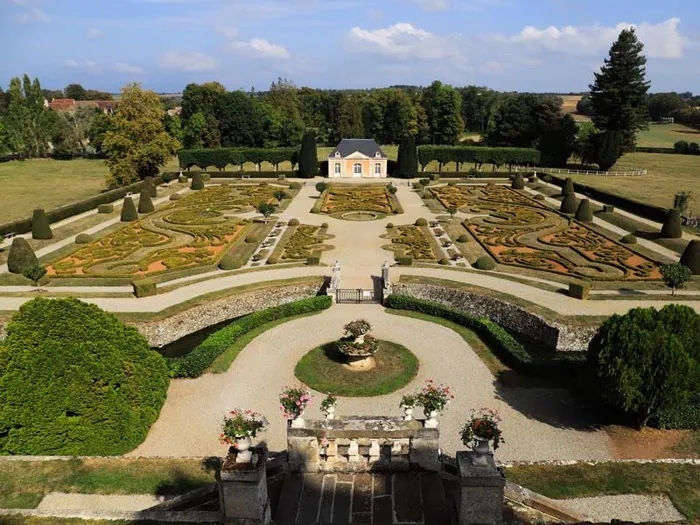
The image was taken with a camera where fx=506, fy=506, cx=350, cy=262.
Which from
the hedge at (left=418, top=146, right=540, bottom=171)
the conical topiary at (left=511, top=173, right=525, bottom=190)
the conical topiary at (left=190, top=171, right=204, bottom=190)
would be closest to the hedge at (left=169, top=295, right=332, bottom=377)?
the conical topiary at (left=190, top=171, right=204, bottom=190)

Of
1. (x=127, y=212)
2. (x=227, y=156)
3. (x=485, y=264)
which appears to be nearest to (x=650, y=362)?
(x=485, y=264)

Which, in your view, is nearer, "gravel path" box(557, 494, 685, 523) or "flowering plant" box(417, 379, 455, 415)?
"flowering plant" box(417, 379, 455, 415)

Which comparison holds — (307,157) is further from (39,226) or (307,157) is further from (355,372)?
(355,372)

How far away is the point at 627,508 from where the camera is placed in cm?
1226

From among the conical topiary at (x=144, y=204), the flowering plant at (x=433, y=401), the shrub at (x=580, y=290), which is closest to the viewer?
the flowering plant at (x=433, y=401)

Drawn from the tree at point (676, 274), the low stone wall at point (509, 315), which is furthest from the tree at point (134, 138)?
the tree at point (676, 274)

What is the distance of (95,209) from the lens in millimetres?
51688

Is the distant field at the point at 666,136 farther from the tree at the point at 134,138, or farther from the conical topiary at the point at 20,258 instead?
the conical topiary at the point at 20,258

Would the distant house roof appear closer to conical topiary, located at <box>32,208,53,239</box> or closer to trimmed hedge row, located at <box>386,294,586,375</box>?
conical topiary, located at <box>32,208,53,239</box>

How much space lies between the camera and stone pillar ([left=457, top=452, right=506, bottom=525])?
346 inches

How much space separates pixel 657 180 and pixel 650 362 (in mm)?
63968

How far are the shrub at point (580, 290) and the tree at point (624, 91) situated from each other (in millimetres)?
54413

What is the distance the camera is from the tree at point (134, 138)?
2370 inches

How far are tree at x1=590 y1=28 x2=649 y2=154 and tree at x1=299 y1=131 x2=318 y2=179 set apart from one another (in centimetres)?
4173
